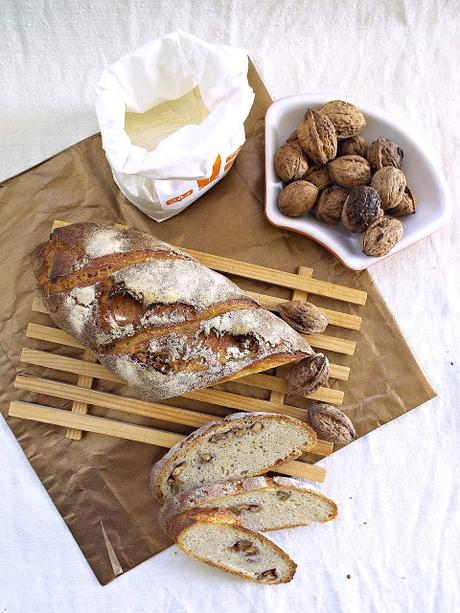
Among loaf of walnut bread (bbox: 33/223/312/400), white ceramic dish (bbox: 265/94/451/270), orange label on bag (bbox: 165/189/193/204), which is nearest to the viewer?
loaf of walnut bread (bbox: 33/223/312/400)

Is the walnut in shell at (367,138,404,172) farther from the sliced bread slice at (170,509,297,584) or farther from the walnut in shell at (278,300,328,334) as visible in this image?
the sliced bread slice at (170,509,297,584)

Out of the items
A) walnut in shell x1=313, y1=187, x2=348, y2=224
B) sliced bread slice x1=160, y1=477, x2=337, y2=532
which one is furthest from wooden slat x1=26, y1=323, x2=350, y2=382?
walnut in shell x1=313, y1=187, x2=348, y2=224

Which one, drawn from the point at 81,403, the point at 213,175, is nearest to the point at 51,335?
the point at 81,403

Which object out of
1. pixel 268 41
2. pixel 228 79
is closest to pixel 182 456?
pixel 228 79

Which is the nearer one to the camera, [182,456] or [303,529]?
[182,456]

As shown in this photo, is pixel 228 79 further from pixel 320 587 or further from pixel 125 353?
pixel 320 587

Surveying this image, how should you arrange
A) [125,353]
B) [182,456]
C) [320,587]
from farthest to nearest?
[320,587] → [182,456] → [125,353]
